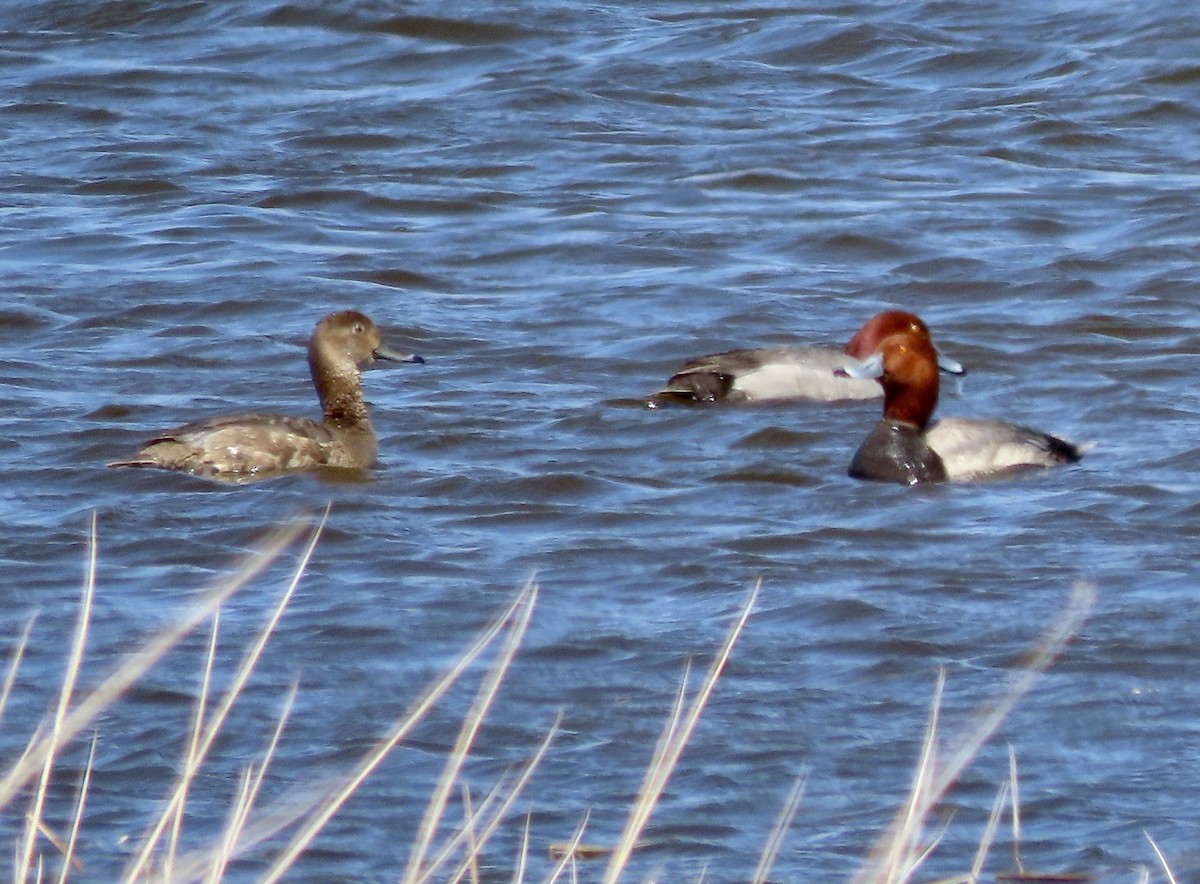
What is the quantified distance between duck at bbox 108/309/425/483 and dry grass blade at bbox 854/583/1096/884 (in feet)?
10.5

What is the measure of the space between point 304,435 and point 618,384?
184 cm

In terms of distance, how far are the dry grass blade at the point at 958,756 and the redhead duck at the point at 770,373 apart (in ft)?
9.40

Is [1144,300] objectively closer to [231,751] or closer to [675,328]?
[675,328]

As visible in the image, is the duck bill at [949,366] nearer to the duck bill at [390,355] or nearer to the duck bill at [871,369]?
the duck bill at [871,369]

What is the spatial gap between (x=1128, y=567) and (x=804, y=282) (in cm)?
513

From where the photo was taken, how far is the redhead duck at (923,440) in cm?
923

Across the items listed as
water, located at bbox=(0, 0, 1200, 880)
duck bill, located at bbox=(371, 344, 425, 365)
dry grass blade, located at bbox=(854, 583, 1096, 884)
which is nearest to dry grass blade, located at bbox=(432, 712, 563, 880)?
water, located at bbox=(0, 0, 1200, 880)

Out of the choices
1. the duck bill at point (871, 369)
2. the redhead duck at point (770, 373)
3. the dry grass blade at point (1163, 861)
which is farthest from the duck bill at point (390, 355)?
the dry grass blade at point (1163, 861)

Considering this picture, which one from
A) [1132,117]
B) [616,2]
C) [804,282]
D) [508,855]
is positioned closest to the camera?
[508,855]

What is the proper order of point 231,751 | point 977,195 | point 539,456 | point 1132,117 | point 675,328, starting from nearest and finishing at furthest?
1. point 231,751
2. point 539,456
3. point 675,328
4. point 977,195
5. point 1132,117

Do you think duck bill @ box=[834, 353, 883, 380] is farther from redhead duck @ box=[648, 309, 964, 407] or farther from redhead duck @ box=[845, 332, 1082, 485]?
redhead duck @ box=[648, 309, 964, 407]

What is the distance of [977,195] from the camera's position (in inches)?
564

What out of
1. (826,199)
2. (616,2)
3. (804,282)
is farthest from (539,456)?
(616,2)

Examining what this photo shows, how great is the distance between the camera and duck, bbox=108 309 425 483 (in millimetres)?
9172
